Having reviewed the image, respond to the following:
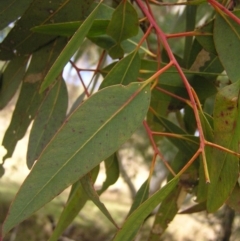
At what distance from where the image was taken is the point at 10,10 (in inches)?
26.5

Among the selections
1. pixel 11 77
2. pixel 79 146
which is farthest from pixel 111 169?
pixel 79 146

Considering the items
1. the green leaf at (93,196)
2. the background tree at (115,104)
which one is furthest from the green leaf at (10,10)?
the green leaf at (93,196)

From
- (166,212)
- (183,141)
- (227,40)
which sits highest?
(227,40)

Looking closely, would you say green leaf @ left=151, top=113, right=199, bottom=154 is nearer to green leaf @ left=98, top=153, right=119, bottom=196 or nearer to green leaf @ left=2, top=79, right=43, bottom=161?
green leaf @ left=98, top=153, right=119, bottom=196

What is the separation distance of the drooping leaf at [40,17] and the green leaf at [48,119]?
0.30 feet

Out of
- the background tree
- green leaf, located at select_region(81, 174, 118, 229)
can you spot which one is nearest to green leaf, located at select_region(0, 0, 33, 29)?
the background tree

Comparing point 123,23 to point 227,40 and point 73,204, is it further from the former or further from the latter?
point 73,204

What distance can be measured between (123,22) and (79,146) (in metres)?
0.21

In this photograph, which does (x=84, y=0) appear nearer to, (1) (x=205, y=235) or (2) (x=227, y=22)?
(2) (x=227, y=22)

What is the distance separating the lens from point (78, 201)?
2.60 ft

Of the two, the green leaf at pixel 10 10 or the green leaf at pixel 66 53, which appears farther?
the green leaf at pixel 10 10

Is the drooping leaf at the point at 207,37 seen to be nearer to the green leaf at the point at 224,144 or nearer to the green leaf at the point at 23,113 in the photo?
the green leaf at the point at 224,144

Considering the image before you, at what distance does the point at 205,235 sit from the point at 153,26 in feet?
4.54

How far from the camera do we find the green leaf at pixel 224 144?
0.55 metres
